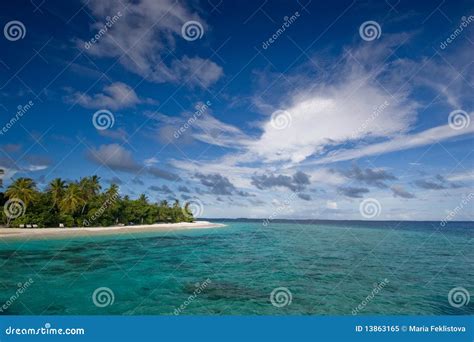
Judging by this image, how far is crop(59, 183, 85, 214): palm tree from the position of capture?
25766mm

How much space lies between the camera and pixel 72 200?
85.4 feet

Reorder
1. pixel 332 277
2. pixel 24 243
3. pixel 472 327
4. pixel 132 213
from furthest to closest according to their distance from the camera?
pixel 132 213 < pixel 24 243 < pixel 332 277 < pixel 472 327

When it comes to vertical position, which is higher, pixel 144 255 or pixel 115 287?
pixel 144 255

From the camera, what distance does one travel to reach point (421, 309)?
8117 millimetres

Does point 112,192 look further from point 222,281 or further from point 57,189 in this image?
point 222,281

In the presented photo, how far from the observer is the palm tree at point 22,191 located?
24.2 m

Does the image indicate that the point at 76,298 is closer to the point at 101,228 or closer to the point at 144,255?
the point at 144,255

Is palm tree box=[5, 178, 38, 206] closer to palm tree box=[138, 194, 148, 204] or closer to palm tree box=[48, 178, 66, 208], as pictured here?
palm tree box=[48, 178, 66, 208]

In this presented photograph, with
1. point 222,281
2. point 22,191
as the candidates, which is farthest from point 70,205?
point 222,281

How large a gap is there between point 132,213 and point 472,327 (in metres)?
31.3

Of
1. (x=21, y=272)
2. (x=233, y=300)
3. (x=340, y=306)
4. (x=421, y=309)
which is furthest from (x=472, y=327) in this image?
(x=21, y=272)

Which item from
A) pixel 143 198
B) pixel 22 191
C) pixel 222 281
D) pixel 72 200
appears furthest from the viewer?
pixel 143 198

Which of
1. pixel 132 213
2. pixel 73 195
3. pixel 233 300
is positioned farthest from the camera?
pixel 132 213

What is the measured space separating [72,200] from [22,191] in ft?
11.3
